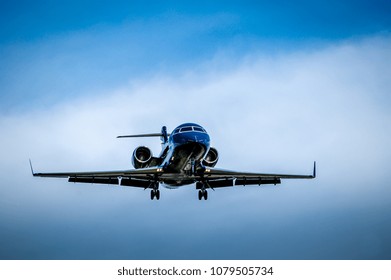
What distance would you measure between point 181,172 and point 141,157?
457 centimetres

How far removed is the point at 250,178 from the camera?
101 ft

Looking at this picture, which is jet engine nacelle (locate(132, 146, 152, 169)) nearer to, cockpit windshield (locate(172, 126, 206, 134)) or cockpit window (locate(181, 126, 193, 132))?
cockpit windshield (locate(172, 126, 206, 134))

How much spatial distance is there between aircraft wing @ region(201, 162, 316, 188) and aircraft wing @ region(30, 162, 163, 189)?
314cm

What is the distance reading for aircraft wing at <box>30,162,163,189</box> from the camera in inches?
1073

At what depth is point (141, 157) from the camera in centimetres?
3056

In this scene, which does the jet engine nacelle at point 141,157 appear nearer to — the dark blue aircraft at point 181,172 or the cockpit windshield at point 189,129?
the dark blue aircraft at point 181,172

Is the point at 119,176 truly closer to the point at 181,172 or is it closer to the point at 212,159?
the point at 181,172

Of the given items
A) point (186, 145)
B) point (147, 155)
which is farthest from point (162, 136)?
point (186, 145)

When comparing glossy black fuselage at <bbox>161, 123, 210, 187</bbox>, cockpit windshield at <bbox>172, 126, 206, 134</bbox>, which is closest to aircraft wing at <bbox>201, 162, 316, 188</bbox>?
glossy black fuselage at <bbox>161, 123, 210, 187</bbox>

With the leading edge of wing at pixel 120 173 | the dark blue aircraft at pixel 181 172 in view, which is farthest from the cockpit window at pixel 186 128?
the leading edge of wing at pixel 120 173

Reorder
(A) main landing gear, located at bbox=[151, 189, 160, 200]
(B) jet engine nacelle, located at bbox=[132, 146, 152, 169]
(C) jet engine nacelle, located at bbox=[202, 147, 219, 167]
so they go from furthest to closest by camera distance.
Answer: (C) jet engine nacelle, located at bbox=[202, 147, 219, 167] < (B) jet engine nacelle, located at bbox=[132, 146, 152, 169] < (A) main landing gear, located at bbox=[151, 189, 160, 200]
